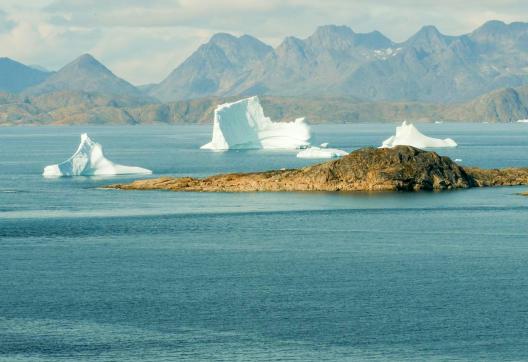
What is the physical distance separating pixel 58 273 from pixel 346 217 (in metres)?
28.7

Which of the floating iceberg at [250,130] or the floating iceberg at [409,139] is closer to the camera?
the floating iceberg at [409,139]

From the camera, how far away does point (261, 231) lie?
67.8 metres

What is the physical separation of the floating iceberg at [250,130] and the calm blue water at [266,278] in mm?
65834

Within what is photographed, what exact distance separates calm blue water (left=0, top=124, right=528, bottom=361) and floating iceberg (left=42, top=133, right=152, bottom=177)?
912 inches

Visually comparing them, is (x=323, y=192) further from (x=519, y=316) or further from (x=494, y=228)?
(x=519, y=316)

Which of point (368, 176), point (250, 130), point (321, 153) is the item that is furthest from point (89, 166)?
point (250, 130)

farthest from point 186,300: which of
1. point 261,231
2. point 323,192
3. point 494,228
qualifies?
point 323,192

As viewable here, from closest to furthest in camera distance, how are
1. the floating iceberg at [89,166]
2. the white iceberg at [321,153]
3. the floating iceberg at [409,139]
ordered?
the floating iceberg at [89,166], the white iceberg at [321,153], the floating iceberg at [409,139]

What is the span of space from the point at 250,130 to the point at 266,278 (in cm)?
11629

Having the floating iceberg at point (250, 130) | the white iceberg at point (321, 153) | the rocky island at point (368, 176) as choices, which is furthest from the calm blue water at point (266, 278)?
the floating iceberg at point (250, 130)

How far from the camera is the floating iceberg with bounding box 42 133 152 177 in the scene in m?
112

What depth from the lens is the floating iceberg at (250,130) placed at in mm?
154250

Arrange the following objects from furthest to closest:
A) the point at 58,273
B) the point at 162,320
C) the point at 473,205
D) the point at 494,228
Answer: the point at 473,205 → the point at 494,228 → the point at 58,273 → the point at 162,320

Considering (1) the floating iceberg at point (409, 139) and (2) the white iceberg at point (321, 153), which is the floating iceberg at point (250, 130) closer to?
(2) the white iceberg at point (321, 153)
